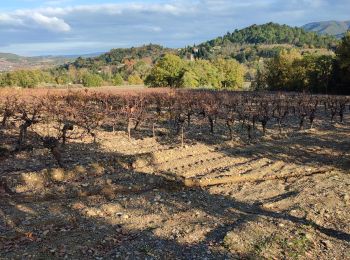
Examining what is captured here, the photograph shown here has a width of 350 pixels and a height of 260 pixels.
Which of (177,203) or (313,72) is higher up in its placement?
(313,72)

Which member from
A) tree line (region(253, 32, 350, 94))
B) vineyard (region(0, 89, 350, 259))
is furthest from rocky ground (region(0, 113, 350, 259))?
tree line (region(253, 32, 350, 94))

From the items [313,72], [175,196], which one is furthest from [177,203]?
[313,72]

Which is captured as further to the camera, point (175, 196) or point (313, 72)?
point (313, 72)

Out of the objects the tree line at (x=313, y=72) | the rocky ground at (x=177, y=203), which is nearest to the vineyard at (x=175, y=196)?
the rocky ground at (x=177, y=203)

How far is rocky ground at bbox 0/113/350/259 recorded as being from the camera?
8359 millimetres

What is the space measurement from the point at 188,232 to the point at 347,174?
736cm

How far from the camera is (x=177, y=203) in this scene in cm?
1107

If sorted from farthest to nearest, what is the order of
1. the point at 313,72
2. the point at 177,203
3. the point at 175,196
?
the point at 313,72 < the point at 175,196 < the point at 177,203

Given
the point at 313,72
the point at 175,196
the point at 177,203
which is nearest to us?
the point at 177,203

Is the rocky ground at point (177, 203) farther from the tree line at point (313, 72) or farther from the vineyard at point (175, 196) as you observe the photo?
the tree line at point (313, 72)

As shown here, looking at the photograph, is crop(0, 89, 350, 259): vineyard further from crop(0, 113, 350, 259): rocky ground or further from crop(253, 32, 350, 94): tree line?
crop(253, 32, 350, 94): tree line

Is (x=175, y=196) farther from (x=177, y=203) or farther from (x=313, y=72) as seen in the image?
(x=313, y=72)

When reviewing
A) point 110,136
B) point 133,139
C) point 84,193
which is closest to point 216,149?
point 133,139

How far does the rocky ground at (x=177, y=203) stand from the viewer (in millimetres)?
8359
